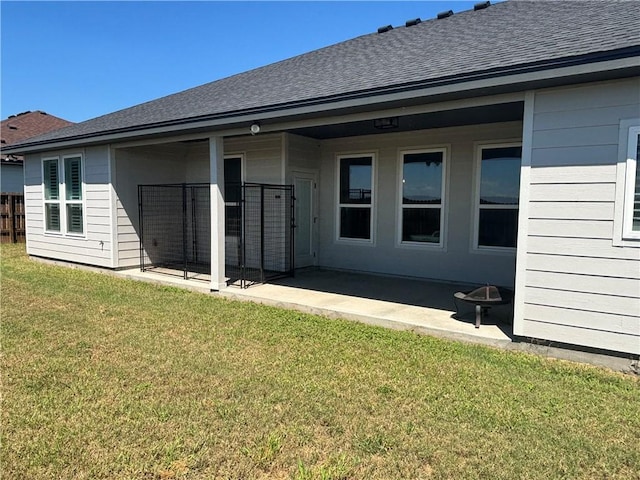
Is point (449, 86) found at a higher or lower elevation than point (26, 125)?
lower

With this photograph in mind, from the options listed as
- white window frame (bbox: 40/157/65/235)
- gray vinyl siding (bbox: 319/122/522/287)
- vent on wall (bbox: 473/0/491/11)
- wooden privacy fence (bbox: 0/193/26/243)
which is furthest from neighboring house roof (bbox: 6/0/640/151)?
wooden privacy fence (bbox: 0/193/26/243)

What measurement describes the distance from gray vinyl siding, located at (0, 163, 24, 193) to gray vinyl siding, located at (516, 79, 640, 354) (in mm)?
18013

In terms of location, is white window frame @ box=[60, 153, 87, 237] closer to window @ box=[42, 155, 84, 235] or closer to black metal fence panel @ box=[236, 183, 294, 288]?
window @ box=[42, 155, 84, 235]

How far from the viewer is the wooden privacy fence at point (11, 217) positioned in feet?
45.4

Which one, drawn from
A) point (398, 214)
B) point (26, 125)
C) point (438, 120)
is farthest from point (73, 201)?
point (26, 125)

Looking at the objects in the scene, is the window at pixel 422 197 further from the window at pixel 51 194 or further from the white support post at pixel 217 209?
the window at pixel 51 194

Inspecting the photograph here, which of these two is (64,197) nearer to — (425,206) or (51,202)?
(51,202)

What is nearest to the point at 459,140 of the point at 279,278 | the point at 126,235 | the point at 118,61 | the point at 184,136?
the point at 279,278

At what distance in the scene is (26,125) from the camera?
762 inches

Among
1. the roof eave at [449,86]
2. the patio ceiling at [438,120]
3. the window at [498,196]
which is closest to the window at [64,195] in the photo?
the roof eave at [449,86]

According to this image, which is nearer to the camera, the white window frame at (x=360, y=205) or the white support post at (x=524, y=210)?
the white support post at (x=524, y=210)

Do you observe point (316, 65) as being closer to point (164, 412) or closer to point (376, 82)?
point (376, 82)

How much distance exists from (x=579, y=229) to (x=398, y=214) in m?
4.06

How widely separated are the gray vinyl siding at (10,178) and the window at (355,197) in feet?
45.9
